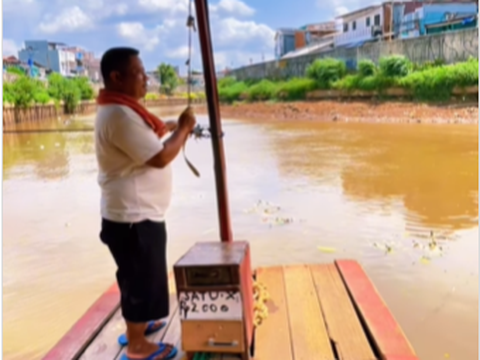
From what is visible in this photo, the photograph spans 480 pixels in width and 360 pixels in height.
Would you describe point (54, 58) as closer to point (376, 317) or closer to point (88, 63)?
point (88, 63)

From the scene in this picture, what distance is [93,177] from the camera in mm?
7516

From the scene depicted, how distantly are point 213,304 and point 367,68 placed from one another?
16.1m

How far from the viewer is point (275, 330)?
1867 mm

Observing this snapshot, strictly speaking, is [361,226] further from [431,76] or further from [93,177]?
[431,76]

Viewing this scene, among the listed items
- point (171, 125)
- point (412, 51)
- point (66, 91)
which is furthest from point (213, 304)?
point (66, 91)

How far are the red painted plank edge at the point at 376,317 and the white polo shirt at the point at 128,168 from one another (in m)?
0.96

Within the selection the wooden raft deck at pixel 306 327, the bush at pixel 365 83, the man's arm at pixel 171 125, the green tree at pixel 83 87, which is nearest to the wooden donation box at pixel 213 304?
the wooden raft deck at pixel 306 327

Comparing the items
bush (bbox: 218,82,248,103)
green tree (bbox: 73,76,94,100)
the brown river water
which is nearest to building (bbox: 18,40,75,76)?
green tree (bbox: 73,76,94,100)

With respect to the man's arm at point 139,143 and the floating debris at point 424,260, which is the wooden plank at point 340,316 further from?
the floating debris at point 424,260

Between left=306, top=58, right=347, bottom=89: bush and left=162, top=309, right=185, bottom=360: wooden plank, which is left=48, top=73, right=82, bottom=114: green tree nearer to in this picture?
left=306, top=58, right=347, bottom=89: bush

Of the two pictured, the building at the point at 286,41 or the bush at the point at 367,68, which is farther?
the building at the point at 286,41

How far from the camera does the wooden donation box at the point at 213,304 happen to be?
1554mm

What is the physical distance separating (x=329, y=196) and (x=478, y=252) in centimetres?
220

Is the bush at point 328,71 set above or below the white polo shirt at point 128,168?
above
